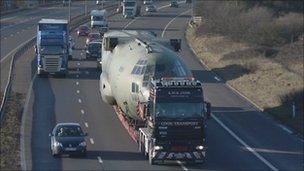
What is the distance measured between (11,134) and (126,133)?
212 inches

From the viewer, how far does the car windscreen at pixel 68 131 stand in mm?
36153

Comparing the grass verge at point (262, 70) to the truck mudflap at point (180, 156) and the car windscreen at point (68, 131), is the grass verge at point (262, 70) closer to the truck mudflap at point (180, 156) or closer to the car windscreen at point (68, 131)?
the truck mudflap at point (180, 156)

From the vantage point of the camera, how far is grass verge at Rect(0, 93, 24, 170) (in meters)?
33.7

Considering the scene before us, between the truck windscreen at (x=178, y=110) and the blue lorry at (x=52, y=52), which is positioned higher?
the truck windscreen at (x=178, y=110)

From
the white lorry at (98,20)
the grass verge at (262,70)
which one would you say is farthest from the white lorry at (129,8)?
the grass verge at (262,70)

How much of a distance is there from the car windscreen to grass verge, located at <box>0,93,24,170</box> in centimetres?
190

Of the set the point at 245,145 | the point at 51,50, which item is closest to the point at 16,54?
the point at 51,50

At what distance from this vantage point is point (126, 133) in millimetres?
41719

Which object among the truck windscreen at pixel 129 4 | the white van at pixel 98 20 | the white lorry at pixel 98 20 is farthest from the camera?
the truck windscreen at pixel 129 4

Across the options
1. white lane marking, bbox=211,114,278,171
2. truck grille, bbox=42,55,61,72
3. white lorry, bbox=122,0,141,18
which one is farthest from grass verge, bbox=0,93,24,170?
white lorry, bbox=122,0,141,18

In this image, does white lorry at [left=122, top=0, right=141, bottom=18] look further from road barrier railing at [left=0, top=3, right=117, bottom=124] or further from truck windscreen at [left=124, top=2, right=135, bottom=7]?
road barrier railing at [left=0, top=3, right=117, bottom=124]

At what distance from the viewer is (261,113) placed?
4884cm

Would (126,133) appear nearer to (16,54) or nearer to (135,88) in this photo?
(135,88)

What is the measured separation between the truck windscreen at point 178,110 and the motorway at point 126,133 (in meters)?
2.09
